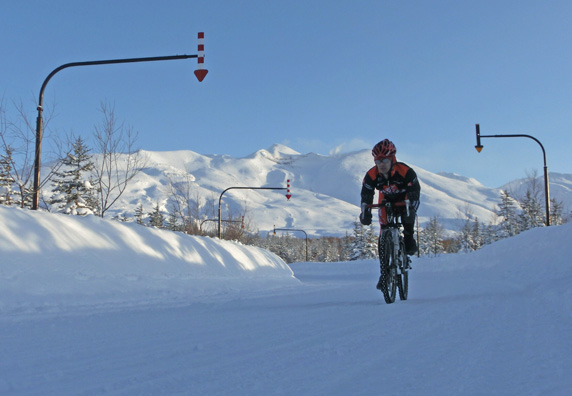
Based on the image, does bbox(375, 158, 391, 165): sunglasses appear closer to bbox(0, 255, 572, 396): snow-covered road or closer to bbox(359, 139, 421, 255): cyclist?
bbox(359, 139, 421, 255): cyclist

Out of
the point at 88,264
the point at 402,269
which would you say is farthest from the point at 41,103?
the point at 402,269

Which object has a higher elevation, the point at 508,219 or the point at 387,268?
the point at 508,219

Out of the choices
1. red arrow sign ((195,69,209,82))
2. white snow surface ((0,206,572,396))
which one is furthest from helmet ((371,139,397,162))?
red arrow sign ((195,69,209,82))

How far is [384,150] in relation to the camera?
6336mm

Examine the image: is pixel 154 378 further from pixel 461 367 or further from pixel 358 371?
pixel 461 367

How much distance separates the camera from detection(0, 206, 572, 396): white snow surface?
86.3 inches

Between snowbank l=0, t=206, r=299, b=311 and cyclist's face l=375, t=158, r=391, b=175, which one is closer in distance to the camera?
snowbank l=0, t=206, r=299, b=311

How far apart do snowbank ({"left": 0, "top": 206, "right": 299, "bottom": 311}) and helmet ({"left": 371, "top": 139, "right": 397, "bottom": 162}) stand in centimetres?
351

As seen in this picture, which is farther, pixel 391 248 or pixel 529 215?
pixel 529 215

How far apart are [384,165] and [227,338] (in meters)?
3.76

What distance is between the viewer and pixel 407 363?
8.53ft

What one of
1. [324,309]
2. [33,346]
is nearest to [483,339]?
[324,309]

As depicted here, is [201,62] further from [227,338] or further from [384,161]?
[227,338]

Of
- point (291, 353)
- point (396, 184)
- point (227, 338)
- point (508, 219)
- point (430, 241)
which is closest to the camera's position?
point (291, 353)
